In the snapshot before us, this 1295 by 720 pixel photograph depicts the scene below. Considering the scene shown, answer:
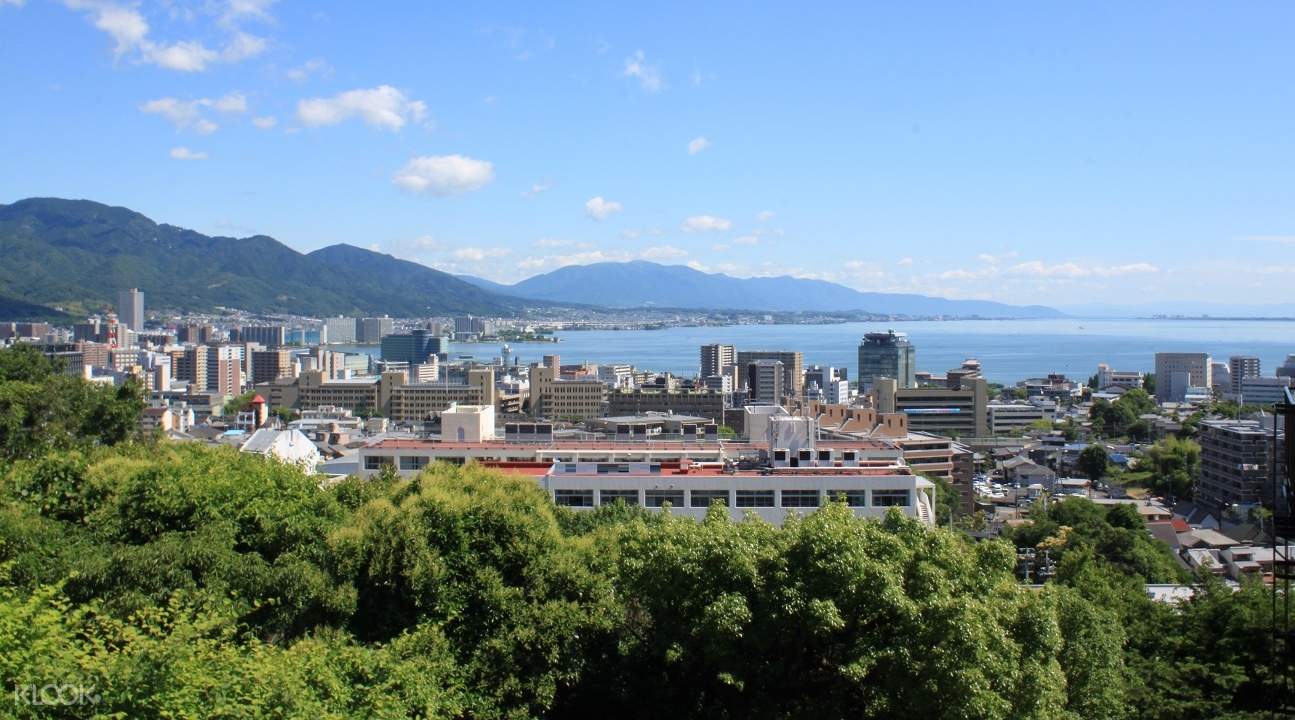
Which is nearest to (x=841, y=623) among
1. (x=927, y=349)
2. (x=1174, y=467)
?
(x=1174, y=467)

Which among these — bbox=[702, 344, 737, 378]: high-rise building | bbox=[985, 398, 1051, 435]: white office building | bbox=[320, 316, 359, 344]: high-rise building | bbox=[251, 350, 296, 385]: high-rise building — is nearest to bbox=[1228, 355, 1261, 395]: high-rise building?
bbox=[985, 398, 1051, 435]: white office building

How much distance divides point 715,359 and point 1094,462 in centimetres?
3267

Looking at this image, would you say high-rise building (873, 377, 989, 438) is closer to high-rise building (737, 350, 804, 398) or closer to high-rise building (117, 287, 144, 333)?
high-rise building (737, 350, 804, 398)

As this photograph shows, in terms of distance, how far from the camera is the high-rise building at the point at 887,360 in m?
53.4

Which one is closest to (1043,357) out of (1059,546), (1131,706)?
(1059,546)

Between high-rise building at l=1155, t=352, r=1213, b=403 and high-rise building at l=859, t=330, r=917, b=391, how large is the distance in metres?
12.7

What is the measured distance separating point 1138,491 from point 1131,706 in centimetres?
2321

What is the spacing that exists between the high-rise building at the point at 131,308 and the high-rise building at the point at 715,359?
54.7m

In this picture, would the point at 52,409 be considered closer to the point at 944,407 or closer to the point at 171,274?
the point at 944,407

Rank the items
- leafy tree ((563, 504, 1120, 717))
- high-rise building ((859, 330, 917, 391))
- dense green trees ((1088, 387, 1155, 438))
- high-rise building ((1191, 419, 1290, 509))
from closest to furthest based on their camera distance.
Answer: leafy tree ((563, 504, 1120, 717)) < high-rise building ((1191, 419, 1290, 509)) < dense green trees ((1088, 387, 1155, 438)) < high-rise building ((859, 330, 917, 391))

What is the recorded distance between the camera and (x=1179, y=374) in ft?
173

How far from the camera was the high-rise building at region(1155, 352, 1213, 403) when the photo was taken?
52.7 m

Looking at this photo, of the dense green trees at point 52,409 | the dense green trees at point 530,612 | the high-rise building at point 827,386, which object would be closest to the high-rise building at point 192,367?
→ the high-rise building at point 827,386

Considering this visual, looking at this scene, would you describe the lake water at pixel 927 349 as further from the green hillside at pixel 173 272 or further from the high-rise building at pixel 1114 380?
the green hillside at pixel 173 272
